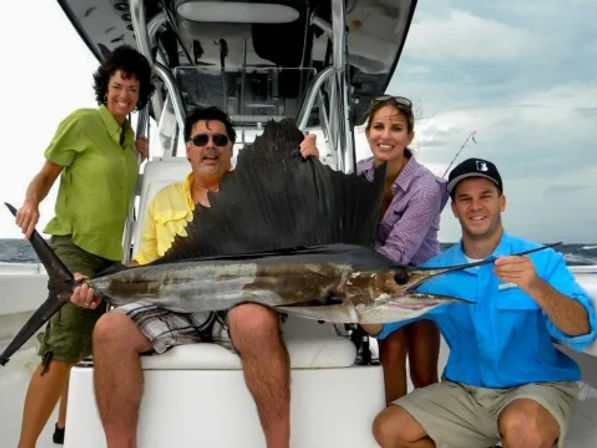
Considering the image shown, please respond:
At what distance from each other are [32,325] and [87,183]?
68 centimetres

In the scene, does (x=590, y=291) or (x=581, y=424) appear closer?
(x=590, y=291)

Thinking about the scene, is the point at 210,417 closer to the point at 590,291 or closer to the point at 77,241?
the point at 77,241

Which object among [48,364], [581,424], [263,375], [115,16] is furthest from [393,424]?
[115,16]

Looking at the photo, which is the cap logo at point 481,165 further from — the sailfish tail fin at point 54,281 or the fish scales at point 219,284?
the sailfish tail fin at point 54,281

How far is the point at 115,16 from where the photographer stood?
11.0ft

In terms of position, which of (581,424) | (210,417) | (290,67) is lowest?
(581,424)

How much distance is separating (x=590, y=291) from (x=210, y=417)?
Result: 108 cm

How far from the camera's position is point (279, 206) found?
183 cm

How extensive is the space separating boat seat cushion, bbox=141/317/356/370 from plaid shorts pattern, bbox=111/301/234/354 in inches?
1.5

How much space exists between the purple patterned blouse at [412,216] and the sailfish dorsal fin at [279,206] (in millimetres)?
163

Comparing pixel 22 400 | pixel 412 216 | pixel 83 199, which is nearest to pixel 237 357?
pixel 412 216

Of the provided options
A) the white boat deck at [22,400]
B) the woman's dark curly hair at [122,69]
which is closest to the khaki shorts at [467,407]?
the white boat deck at [22,400]

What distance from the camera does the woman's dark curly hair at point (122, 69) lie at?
235 cm

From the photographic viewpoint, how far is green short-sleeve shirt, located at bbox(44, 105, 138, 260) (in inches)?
88.0
